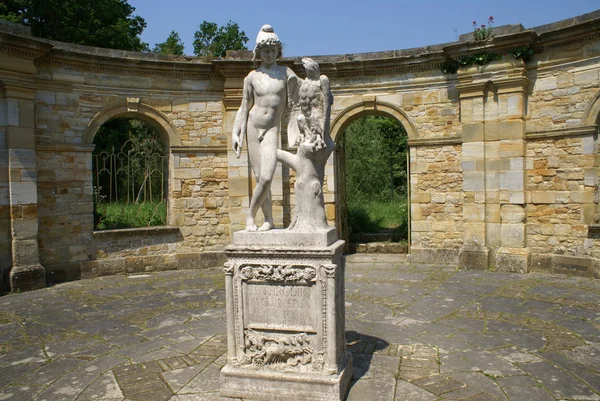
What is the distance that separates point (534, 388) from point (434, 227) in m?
6.17

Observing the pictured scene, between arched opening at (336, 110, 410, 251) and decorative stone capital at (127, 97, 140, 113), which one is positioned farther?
arched opening at (336, 110, 410, 251)

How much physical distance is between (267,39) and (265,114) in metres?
0.66

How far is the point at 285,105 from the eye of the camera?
4.51 meters

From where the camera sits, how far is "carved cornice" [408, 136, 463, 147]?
31.3 ft

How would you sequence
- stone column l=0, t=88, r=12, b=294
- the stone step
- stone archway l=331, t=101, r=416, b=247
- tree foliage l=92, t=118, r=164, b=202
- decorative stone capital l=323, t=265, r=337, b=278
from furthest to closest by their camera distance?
1. the stone step
2. stone archway l=331, t=101, r=416, b=247
3. tree foliage l=92, t=118, r=164, b=202
4. stone column l=0, t=88, r=12, b=294
5. decorative stone capital l=323, t=265, r=337, b=278

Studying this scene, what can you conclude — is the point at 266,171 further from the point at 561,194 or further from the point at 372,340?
the point at 561,194

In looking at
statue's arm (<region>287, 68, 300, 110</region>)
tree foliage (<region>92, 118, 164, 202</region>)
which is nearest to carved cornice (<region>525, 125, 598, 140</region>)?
statue's arm (<region>287, 68, 300, 110</region>)

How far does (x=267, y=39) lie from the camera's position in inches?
165

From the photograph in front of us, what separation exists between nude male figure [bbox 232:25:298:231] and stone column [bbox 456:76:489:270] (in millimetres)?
5957

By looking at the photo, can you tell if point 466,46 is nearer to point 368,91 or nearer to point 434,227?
point 368,91

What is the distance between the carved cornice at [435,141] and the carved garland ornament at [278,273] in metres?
6.82


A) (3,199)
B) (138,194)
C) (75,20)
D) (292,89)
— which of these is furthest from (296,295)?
(75,20)

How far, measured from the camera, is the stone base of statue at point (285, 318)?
12.1ft

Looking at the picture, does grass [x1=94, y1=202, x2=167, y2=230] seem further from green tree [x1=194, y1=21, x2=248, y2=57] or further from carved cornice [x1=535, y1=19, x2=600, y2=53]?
green tree [x1=194, y1=21, x2=248, y2=57]
